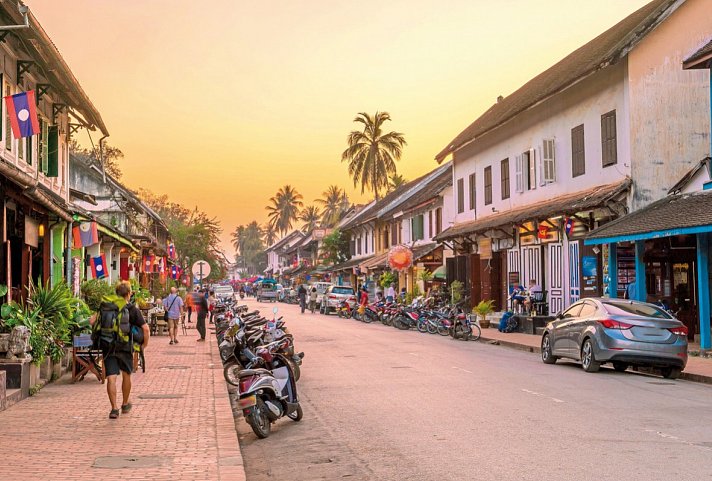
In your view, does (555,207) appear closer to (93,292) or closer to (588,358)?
(588,358)

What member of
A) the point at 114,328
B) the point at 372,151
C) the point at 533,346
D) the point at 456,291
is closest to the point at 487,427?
the point at 114,328

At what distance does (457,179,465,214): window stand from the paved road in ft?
75.9

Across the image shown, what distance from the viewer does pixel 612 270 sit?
2431 centimetres

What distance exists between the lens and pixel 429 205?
4947 cm

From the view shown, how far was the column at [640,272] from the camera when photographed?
882 inches

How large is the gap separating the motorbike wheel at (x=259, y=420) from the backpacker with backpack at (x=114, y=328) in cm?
199

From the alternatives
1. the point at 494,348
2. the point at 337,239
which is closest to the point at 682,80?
the point at 494,348

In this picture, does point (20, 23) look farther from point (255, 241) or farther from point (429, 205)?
point (255, 241)

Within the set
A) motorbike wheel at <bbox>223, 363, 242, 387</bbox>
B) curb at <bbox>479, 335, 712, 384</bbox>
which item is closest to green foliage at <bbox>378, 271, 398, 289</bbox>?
curb at <bbox>479, 335, 712, 384</bbox>

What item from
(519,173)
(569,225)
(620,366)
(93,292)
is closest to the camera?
(620,366)

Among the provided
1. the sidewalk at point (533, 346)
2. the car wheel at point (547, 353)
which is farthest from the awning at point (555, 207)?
the car wheel at point (547, 353)

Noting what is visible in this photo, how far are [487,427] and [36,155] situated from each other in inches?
528

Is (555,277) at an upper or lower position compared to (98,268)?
lower

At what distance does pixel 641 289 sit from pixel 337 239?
55.0 metres
